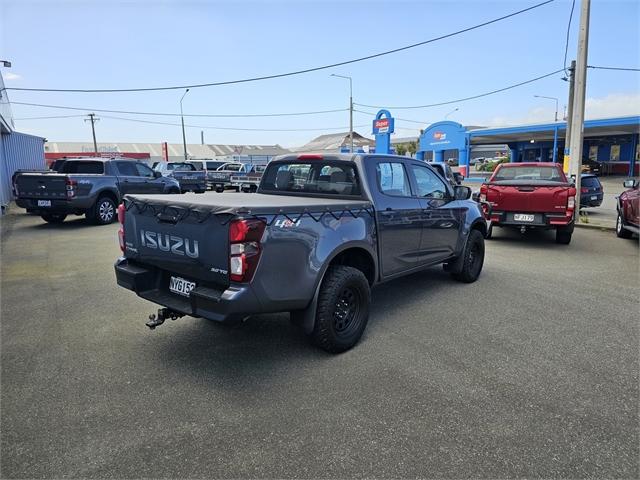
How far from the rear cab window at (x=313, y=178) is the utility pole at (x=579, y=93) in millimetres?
10302

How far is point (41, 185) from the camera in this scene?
11.6 metres

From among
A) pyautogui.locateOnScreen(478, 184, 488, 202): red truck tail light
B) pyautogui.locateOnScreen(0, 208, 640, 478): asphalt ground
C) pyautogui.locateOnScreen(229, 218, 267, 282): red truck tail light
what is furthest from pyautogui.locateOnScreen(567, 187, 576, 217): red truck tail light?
pyautogui.locateOnScreen(229, 218, 267, 282): red truck tail light

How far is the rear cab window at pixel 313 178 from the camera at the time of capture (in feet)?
15.4

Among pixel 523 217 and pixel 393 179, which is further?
pixel 523 217

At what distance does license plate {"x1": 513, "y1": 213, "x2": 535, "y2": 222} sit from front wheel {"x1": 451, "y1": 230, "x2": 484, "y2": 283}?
3090 millimetres

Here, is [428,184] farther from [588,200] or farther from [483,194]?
[588,200]

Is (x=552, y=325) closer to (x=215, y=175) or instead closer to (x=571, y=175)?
(x=571, y=175)

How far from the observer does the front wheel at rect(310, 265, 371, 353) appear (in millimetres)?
3812

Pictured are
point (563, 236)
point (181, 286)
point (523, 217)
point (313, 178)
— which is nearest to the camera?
point (181, 286)

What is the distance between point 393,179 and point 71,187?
32.0 feet

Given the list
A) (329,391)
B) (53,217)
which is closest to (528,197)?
(329,391)

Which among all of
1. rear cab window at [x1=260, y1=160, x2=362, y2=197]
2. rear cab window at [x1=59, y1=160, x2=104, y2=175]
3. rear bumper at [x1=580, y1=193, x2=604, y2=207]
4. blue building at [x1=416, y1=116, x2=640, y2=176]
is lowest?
rear bumper at [x1=580, y1=193, x2=604, y2=207]

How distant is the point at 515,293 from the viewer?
5996mm

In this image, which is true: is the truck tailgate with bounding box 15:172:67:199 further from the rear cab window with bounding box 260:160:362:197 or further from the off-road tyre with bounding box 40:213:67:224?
the rear cab window with bounding box 260:160:362:197
